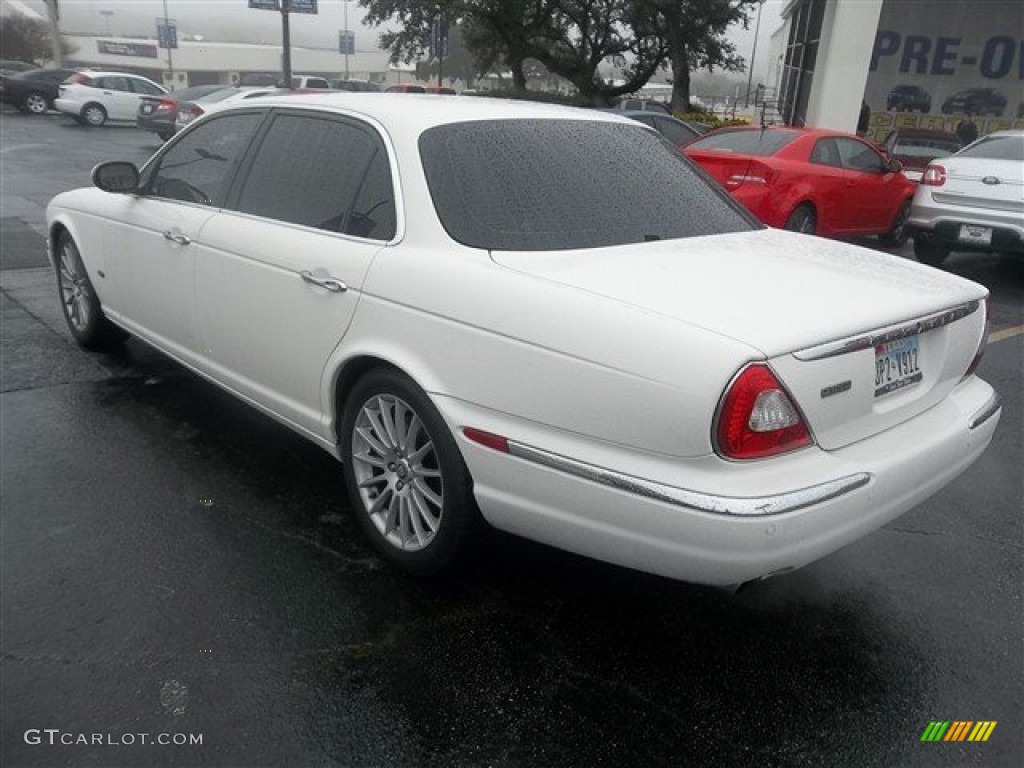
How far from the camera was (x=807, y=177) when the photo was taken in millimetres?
9039

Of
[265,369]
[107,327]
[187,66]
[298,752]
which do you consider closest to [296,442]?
[265,369]

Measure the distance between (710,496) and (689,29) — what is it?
107ft

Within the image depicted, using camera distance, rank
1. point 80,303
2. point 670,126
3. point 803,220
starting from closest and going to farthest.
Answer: point 80,303 → point 803,220 → point 670,126

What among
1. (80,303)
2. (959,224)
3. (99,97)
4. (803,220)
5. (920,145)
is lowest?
(99,97)

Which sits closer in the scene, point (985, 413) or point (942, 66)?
point (985, 413)

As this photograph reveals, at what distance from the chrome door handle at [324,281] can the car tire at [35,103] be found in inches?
1178

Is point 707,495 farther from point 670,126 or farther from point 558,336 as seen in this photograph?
point 670,126

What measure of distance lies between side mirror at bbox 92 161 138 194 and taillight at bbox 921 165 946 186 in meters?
7.81

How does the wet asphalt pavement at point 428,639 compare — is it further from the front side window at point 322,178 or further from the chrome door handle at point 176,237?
the front side window at point 322,178

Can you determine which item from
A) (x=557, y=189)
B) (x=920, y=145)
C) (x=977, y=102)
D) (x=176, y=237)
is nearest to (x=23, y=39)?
(x=977, y=102)

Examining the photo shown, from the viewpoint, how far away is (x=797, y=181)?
8.93 meters

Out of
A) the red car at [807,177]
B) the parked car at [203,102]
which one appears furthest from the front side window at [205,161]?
the parked car at [203,102]

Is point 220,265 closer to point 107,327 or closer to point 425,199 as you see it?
point 425,199

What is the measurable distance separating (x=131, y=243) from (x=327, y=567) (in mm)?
2263
